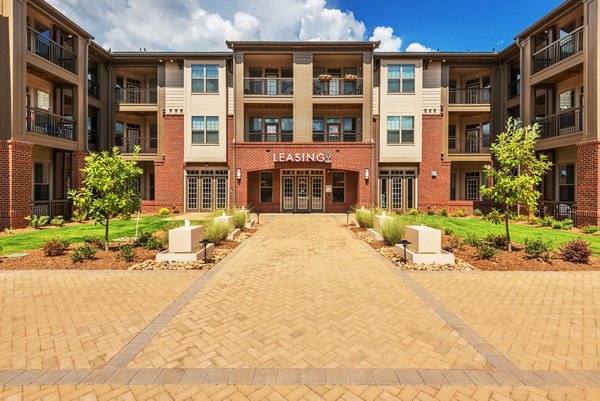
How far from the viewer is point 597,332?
4344 millimetres

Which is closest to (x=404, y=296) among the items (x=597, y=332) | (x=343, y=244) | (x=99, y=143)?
(x=597, y=332)

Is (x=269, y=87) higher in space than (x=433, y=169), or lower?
higher

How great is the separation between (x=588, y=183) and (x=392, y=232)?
11.9 meters

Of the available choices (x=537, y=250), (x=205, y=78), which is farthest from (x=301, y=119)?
(x=537, y=250)

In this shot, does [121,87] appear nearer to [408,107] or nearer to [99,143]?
[99,143]

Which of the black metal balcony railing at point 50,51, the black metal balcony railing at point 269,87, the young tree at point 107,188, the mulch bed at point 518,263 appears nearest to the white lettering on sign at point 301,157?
the black metal balcony railing at point 269,87

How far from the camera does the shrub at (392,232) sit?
34.6 ft

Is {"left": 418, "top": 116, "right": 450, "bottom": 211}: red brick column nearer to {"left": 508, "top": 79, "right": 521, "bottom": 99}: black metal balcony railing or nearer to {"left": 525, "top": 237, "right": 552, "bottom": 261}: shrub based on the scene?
{"left": 508, "top": 79, "right": 521, "bottom": 99}: black metal balcony railing

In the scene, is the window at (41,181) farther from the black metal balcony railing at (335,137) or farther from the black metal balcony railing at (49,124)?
the black metal balcony railing at (335,137)

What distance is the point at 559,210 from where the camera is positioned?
54.6 ft

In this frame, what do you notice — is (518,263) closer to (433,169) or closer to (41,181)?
(433,169)

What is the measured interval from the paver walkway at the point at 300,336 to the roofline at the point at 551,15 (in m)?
16.5

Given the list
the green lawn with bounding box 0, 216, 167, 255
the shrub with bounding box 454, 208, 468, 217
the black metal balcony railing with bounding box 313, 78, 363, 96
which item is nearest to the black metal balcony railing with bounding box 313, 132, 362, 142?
the black metal balcony railing with bounding box 313, 78, 363, 96

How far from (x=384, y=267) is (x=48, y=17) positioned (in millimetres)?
22314
